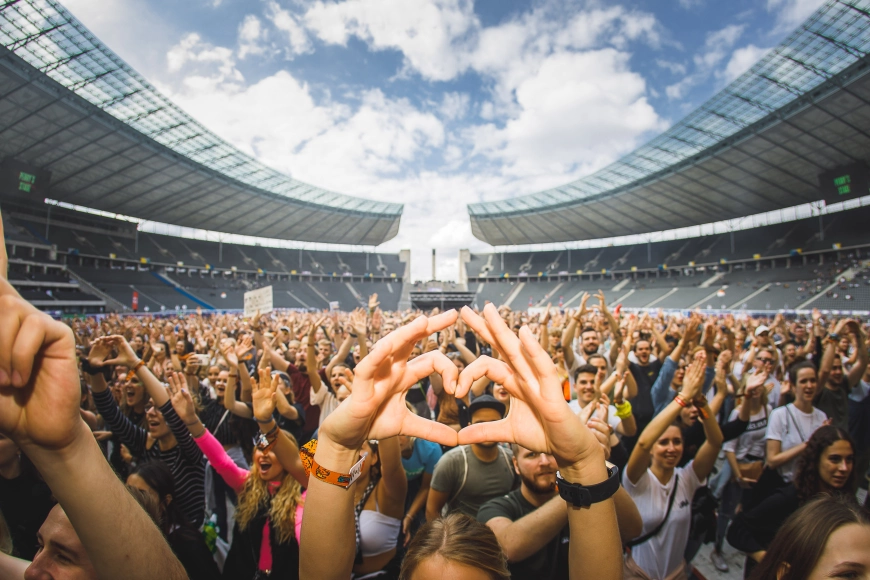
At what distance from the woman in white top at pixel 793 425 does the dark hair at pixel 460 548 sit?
316cm

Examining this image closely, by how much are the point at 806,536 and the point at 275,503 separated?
8.42 feet

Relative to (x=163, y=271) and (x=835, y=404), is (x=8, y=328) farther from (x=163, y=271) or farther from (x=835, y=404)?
(x=163, y=271)

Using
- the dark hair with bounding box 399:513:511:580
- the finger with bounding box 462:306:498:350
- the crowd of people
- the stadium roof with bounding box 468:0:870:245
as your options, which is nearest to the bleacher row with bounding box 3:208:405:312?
the stadium roof with bounding box 468:0:870:245

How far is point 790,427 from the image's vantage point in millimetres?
3539

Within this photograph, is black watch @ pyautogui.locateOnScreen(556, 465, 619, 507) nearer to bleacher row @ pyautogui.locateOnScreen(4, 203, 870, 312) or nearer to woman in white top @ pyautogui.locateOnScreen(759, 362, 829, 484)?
woman in white top @ pyautogui.locateOnScreen(759, 362, 829, 484)

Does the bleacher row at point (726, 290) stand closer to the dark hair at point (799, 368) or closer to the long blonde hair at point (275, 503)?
the dark hair at point (799, 368)

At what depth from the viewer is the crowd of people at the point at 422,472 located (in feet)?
3.62

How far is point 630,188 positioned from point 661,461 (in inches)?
1363

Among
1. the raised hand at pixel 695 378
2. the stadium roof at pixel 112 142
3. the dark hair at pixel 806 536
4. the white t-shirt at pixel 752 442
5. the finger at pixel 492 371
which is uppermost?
the stadium roof at pixel 112 142

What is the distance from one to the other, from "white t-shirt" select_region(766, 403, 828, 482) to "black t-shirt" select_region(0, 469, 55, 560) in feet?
17.9

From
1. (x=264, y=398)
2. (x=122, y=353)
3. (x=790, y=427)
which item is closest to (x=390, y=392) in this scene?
(x=264, y=398)

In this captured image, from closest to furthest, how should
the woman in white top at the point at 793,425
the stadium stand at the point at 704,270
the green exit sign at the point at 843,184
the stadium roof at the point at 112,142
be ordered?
the woman in white top at the point at 793,425 → the stadium roof at the point at 112,142 → the green exit sign at the point at 843,184 → the stadium stand at the point at 704,270

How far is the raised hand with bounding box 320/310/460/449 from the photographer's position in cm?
135

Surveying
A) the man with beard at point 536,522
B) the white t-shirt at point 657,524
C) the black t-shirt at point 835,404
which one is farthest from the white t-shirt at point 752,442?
the man with beard at point 536,522
